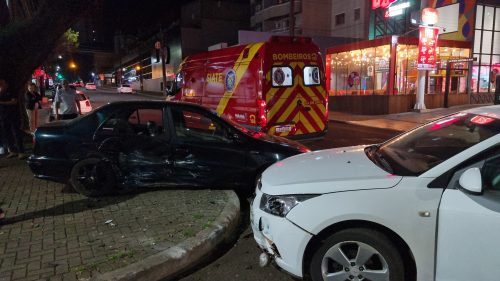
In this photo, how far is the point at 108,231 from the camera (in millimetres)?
4480

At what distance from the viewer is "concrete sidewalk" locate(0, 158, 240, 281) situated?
12.0ft

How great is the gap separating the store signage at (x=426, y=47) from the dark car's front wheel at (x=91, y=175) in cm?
1639

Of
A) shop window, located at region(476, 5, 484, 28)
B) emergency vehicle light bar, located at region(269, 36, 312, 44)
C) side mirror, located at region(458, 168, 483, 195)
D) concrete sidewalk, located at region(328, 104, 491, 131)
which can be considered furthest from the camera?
shop window, located at region(476, 5, 484, 28)

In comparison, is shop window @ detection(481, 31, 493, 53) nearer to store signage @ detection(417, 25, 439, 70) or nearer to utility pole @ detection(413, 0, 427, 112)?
utility pole @ detection(413, 0, 427, 112)

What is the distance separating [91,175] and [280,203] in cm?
343

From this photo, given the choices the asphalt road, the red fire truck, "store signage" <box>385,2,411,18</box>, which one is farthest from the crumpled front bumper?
"store signage" <box>385,2,411,18</box>

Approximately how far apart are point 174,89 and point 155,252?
9.72 meters

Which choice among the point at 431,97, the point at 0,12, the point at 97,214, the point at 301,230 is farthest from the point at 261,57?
the point at 431,97

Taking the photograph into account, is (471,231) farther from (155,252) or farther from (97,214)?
(97,214)

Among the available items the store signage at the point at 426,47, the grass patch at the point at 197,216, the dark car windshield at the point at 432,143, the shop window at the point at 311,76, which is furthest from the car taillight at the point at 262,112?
the store signage at the point at 426,47

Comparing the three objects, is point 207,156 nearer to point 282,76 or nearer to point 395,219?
point 395,219

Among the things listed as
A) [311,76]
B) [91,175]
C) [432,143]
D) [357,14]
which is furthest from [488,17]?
[91,175]

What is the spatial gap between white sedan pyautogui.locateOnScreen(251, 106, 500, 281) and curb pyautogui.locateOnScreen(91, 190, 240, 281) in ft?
3.11

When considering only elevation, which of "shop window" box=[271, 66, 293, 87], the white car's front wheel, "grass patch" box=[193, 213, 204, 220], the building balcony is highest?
the building balcony
